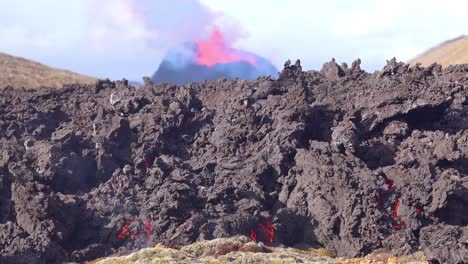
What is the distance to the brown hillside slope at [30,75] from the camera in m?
98.2

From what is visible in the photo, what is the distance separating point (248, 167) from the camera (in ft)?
157

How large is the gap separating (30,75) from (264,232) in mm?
73771

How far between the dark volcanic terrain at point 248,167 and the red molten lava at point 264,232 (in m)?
0.07

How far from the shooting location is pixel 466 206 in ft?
137

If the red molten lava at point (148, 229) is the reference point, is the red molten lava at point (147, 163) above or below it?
above

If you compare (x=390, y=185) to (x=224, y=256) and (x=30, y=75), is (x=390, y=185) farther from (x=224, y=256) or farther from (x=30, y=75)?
(x=30, y=75)

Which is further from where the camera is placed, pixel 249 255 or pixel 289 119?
pixel 289 119

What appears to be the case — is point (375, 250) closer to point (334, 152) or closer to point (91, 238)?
point (334, 152)

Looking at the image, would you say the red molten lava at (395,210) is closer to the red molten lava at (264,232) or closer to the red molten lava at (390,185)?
the red molten lava at (390,185)

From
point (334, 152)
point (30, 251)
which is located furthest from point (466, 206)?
point (30, 251)

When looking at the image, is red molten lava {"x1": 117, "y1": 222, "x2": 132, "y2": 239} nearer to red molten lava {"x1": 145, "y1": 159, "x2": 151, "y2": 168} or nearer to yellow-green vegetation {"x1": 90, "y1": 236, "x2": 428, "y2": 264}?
red molten lava {"x1": 145, "y1": 159, "x2": 151, "y2": 168}

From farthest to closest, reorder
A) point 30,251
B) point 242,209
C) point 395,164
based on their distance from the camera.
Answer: point 395,164 → point 242,209 → point 30,251

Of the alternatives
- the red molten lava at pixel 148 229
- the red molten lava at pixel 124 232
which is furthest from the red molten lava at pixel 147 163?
the red molten lava at pixel 148 229

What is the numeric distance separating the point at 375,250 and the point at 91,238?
58.3ft
